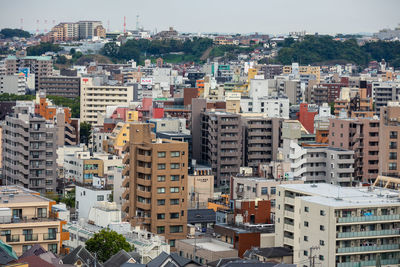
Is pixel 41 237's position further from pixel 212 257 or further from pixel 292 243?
pixel 292 243

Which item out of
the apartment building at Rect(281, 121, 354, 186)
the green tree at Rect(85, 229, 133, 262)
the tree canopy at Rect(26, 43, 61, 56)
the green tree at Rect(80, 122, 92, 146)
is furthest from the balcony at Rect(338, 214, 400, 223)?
the tree canopy at Rect(26, 43, 61, 56)

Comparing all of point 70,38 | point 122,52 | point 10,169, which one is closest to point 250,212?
point 10,169

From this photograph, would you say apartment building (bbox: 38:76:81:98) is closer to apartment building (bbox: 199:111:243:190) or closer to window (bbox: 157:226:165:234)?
apartment building (bbox: 199:111:243:190)

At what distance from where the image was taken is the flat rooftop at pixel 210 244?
29.5 metres

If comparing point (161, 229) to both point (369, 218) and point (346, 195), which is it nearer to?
point (346, 195)

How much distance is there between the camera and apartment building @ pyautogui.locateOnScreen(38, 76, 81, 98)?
94.7 metres

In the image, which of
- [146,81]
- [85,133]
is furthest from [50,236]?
[146,81]

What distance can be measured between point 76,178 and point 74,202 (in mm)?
9355

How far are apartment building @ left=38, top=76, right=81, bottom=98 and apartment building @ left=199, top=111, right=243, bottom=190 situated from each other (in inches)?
1829

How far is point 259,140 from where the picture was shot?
167 ft

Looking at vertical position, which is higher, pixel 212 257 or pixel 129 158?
pixel 129 158

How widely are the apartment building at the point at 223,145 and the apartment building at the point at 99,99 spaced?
85.0ft

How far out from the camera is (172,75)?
106 meters

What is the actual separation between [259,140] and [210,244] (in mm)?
21011
